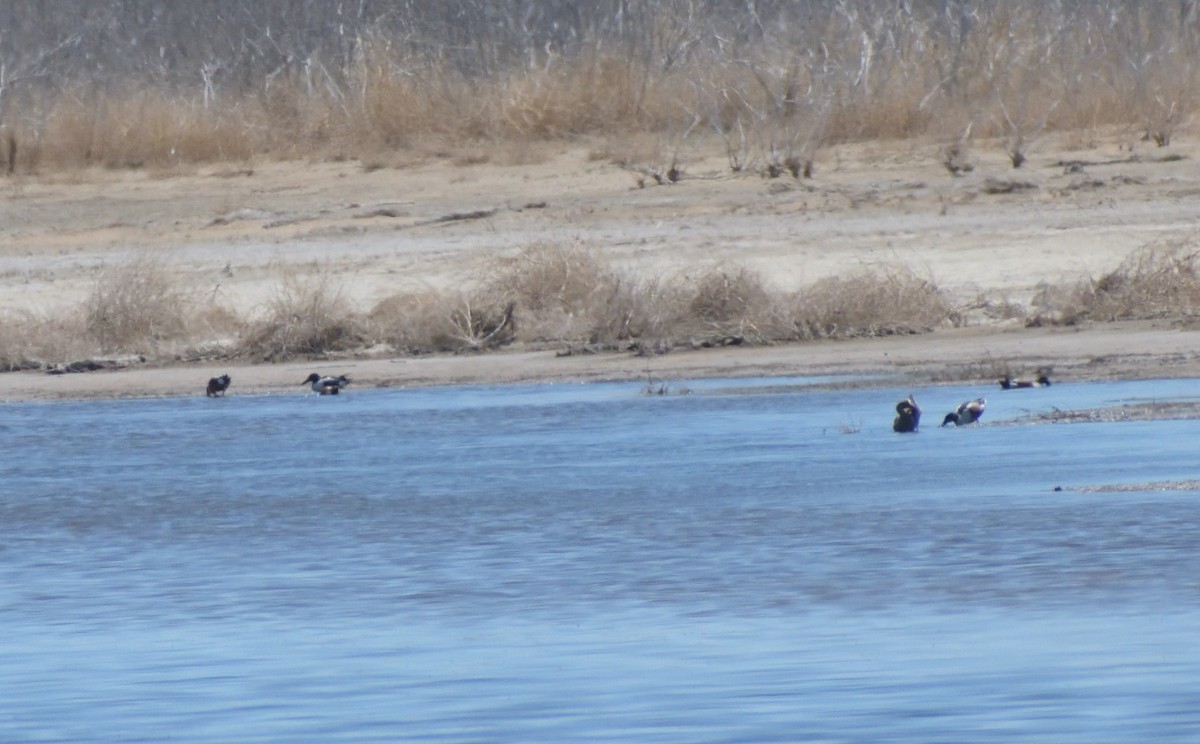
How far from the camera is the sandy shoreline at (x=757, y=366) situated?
16.2 metres

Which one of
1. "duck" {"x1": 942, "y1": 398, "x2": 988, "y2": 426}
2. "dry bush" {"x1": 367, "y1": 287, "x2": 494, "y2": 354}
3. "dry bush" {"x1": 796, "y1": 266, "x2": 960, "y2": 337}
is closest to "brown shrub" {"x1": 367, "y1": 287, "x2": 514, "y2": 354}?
"dry bush" {"x1": 367, "y1": 287, "x2": 494, "y2": 354}

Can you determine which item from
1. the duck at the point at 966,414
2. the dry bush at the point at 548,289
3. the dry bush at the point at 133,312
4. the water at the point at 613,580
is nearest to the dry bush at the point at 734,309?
the dry bush at the point at 548,289

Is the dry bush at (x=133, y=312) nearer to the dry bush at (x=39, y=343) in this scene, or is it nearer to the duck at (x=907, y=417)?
the dry bush at (x=39, y=343)

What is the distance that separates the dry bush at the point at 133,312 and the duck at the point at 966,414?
7.24 m

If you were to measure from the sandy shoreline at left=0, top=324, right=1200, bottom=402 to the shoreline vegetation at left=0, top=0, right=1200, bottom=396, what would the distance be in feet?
0.80

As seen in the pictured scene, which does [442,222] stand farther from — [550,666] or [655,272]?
[550,666]

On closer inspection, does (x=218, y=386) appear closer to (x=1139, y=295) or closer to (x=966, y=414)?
(x=966, y=414)

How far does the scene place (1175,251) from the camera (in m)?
18.1

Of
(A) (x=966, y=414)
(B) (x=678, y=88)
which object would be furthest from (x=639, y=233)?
(A) (x=966, y=414)

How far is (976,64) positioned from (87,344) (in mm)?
10829

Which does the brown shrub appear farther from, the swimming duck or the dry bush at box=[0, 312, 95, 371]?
the swimming duck

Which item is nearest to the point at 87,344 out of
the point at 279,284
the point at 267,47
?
the point at 279,284

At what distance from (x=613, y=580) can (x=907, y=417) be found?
13.7 feet

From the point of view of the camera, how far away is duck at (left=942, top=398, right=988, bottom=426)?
13.6 metres
